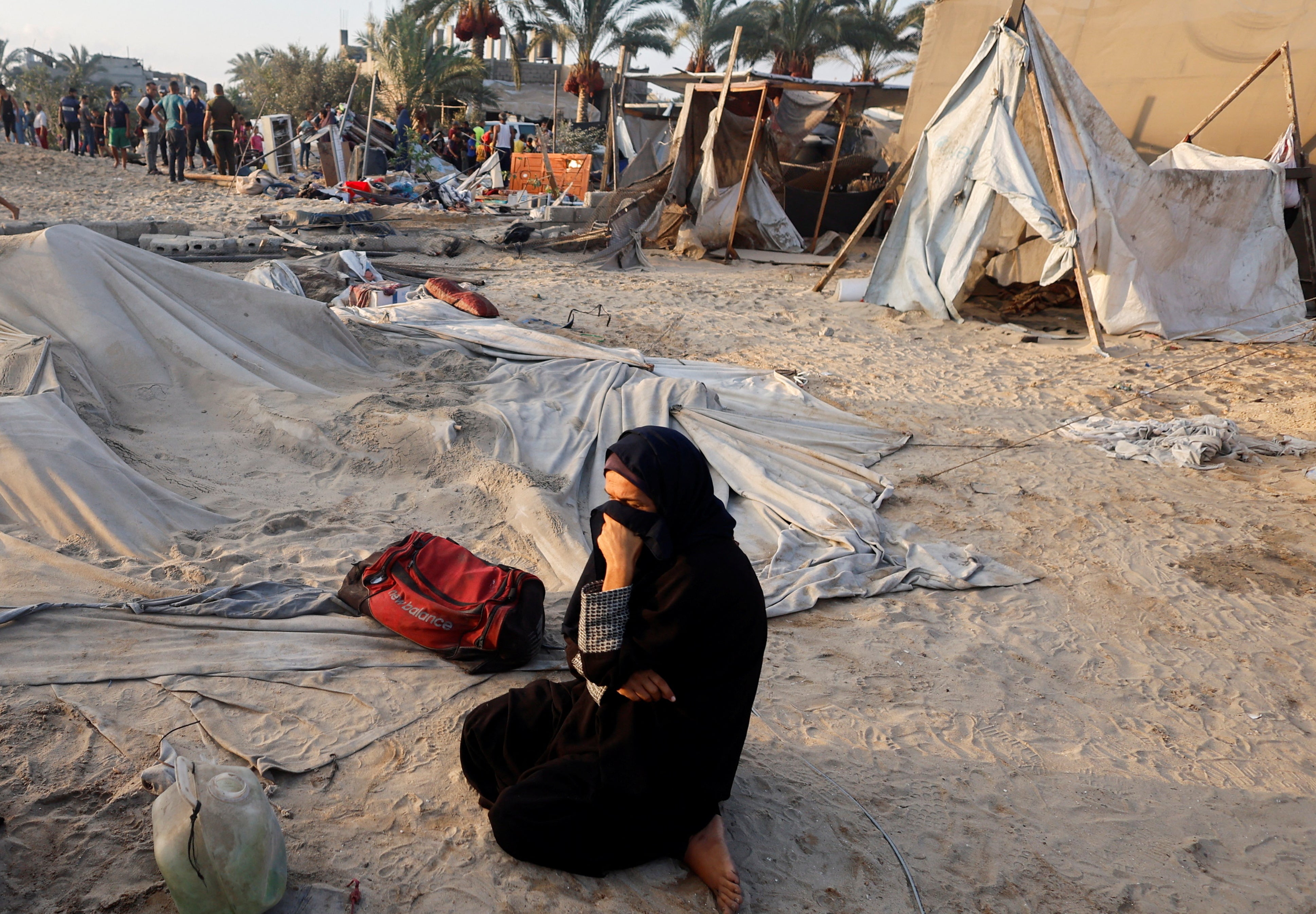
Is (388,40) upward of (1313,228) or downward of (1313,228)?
upward

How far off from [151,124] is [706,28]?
14.0 metres

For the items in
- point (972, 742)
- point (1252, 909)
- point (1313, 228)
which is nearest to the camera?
point (1252, 909)

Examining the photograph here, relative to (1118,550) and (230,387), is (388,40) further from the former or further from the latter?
(1118,550)

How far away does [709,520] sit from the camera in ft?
6.26

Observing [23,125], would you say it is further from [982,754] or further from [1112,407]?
[982,754]

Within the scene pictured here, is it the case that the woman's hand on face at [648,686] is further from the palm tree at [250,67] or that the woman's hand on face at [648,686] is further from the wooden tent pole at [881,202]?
the palm tree at [250,67]

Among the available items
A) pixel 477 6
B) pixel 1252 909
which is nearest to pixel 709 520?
pixel 1252 909

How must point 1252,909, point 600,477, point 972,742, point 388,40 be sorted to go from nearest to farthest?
point 1252,909 < point 972,742 < point 600,477 < point 388,40

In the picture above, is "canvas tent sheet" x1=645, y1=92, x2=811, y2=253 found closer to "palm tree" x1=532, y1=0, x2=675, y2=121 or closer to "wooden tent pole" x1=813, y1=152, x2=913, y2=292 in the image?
"wooden tent pole" x1=813, y1=152, x2=913, y2=292

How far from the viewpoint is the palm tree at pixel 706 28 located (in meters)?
22.1

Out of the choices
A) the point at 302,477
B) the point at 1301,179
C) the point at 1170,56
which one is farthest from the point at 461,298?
the point at 1170,56

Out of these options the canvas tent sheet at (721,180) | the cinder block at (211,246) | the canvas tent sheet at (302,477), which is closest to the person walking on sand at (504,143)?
the canvas tent sheet at (721,180)

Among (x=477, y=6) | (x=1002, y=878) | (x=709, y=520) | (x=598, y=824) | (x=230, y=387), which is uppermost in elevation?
(x=477, y=6)

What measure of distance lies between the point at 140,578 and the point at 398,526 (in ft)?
3.33
